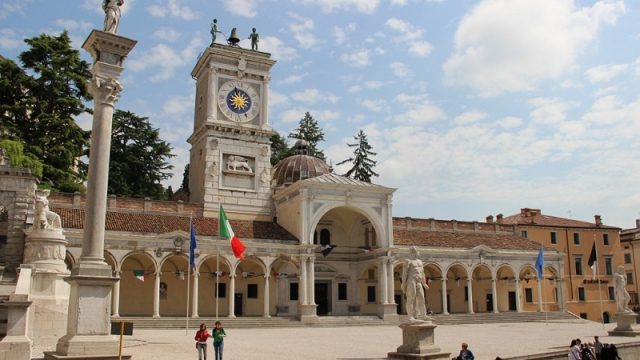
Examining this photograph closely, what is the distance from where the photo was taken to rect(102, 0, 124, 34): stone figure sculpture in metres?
14.3

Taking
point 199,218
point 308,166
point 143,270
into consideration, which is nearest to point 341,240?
point 308,166

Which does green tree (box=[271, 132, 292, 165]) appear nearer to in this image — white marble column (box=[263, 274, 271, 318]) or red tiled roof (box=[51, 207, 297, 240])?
red tiled roof (box=[51, 207, 297, 240])

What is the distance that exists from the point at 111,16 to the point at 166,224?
80.9 feet

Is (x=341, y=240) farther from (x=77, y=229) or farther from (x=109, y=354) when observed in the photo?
(x=109, y=354)

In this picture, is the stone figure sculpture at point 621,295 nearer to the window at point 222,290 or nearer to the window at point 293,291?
the window at point 293,291

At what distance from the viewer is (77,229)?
33.4m

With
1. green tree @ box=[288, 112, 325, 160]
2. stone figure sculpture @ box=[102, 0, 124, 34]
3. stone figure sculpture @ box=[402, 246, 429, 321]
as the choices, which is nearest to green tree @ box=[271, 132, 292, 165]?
green tree @ box=[288, 112, 325, 160]

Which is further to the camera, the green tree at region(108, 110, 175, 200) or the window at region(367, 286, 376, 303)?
the green tree at region(108, 110, 175, 200)

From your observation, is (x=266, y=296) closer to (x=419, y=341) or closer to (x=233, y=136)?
(x=233, y=136)

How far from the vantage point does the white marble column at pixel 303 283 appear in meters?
38.1

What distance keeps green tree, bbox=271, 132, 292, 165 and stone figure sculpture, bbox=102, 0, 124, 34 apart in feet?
162

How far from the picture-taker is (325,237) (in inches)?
1761

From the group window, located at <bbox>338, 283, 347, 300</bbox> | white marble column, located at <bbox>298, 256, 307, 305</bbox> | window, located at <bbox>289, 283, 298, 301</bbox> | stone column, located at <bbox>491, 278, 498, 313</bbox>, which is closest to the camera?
white marble column, located at <bbox>298, 256, 307, 305</bbox>

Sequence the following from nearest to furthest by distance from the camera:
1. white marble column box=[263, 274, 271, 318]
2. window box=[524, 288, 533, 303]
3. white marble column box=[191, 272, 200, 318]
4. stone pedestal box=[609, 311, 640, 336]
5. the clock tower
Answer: stone pedestal box=[609, 311, 640, 336], white marble column box=[191, 272, 200, 318], white marble column box=[263, 274, 271, 318], the clock tower, window box=[524, 288, 533, 303]
